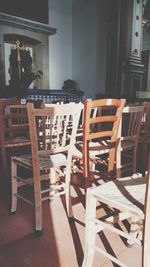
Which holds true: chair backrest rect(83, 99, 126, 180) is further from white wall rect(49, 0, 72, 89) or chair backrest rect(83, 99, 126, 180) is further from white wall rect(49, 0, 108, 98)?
white wall rect(49, 0, 72, 89)

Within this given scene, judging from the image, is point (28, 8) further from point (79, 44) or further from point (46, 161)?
point (46, 161)

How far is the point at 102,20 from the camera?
6871 millimetres

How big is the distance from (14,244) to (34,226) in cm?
22

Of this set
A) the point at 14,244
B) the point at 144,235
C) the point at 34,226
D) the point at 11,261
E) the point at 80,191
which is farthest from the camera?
the point at 80,191

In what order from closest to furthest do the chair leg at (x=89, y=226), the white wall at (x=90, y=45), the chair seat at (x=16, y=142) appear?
1. the chair leg at (x=89, y=226)
2. the chair seat at (x=16, y=142)
3. the white wall at (x=90, y=45)

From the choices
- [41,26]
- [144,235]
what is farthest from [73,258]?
[41,26]

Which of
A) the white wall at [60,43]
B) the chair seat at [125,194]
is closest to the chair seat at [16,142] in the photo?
the chair seat at [125,194]

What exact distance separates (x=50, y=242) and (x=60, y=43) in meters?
7.14

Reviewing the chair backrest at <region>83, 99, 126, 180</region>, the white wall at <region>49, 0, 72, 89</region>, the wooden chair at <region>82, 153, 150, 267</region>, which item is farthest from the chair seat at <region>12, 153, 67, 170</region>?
the white wall at <region>49, 0, 72, 89</region>

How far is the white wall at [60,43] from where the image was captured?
24.3 ft

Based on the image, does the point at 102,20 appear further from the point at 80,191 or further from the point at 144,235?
the point at 144,235

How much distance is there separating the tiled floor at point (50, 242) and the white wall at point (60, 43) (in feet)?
20.6

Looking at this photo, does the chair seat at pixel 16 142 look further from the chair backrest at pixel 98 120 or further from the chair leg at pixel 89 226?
the chair leg at pixel 89 226

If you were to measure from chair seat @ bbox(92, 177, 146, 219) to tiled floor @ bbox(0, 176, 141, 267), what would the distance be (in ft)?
1.54
